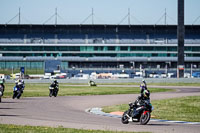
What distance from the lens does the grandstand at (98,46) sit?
5069 inches

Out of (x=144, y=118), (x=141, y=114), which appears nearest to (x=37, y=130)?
(x=141, y=114)

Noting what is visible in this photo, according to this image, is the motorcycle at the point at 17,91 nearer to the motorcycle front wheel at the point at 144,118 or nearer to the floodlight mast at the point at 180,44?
the motorcycle front wheel at the point at 144,118

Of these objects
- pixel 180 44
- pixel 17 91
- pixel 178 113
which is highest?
pixel 180 44

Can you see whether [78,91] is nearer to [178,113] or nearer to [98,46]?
[178,113]

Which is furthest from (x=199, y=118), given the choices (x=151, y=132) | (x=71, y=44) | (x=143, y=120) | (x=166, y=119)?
(x=71, y=44)

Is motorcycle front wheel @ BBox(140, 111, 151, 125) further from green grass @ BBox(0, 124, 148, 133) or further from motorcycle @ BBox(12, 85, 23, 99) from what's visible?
motorcycle @ BBox(12, 85, 23, 99)

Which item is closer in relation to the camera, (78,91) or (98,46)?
(78,91)

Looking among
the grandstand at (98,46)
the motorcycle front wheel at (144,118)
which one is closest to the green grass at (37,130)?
the motorcycle front wheel at (144,118)

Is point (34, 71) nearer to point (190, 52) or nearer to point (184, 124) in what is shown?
point (190, 52)

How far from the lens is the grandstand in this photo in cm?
12875

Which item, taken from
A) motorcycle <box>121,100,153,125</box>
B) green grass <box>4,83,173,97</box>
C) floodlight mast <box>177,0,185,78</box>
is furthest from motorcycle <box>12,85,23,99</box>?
floodlight mast <box>177,0,185,78</box>

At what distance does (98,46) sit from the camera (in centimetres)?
13125

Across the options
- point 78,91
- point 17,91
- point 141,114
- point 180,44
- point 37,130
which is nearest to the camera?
point 37,130

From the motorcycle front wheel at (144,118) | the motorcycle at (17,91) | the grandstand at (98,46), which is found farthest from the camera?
the grandstand at (98,46)
